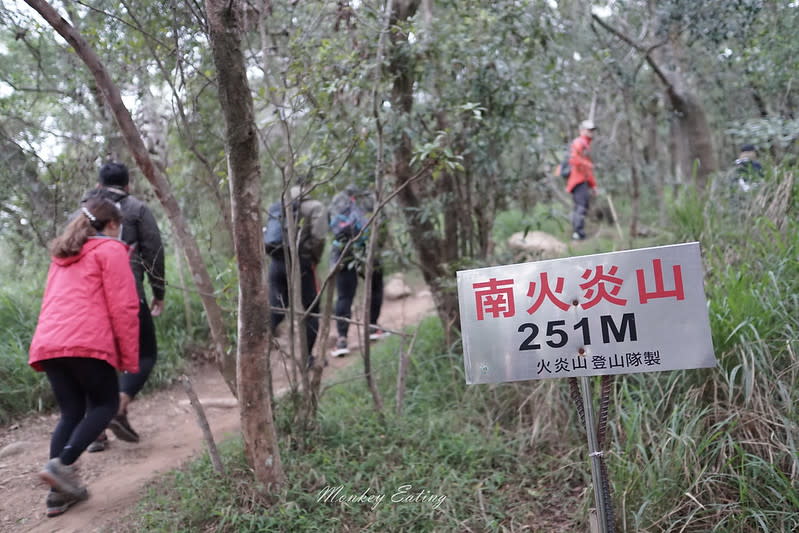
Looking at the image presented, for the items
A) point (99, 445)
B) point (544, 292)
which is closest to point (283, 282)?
point (99, 445)

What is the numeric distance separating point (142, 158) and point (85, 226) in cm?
69

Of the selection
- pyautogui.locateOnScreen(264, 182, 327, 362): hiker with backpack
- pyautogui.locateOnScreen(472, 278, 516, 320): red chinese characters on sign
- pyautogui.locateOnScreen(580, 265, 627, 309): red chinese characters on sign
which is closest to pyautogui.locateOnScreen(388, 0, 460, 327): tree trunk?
pyautogui.locateOnScreen(264, 182, 327, 362): hiker with backpack

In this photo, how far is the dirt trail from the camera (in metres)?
3.27

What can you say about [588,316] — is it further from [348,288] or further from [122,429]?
[348,288]

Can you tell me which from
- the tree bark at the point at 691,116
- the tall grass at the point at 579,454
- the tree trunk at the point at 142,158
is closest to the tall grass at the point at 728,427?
the tall grass at the point at 579,454

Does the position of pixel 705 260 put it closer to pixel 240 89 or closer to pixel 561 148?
pixel 561 148

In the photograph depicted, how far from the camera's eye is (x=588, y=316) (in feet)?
6.74

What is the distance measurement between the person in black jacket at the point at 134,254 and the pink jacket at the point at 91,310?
0.67 meters

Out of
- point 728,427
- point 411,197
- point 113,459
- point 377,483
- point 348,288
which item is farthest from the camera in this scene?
point 348,288

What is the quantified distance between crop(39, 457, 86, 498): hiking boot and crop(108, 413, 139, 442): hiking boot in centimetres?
78

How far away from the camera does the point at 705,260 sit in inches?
175

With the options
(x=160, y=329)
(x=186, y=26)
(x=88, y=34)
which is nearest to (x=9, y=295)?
(x=160, y=329)

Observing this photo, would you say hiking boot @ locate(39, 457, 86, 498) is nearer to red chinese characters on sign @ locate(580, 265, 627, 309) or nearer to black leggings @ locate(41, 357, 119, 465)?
black leggings @ locate(41, 357, 119, 465)

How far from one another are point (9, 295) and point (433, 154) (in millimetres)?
Answer: 4196
